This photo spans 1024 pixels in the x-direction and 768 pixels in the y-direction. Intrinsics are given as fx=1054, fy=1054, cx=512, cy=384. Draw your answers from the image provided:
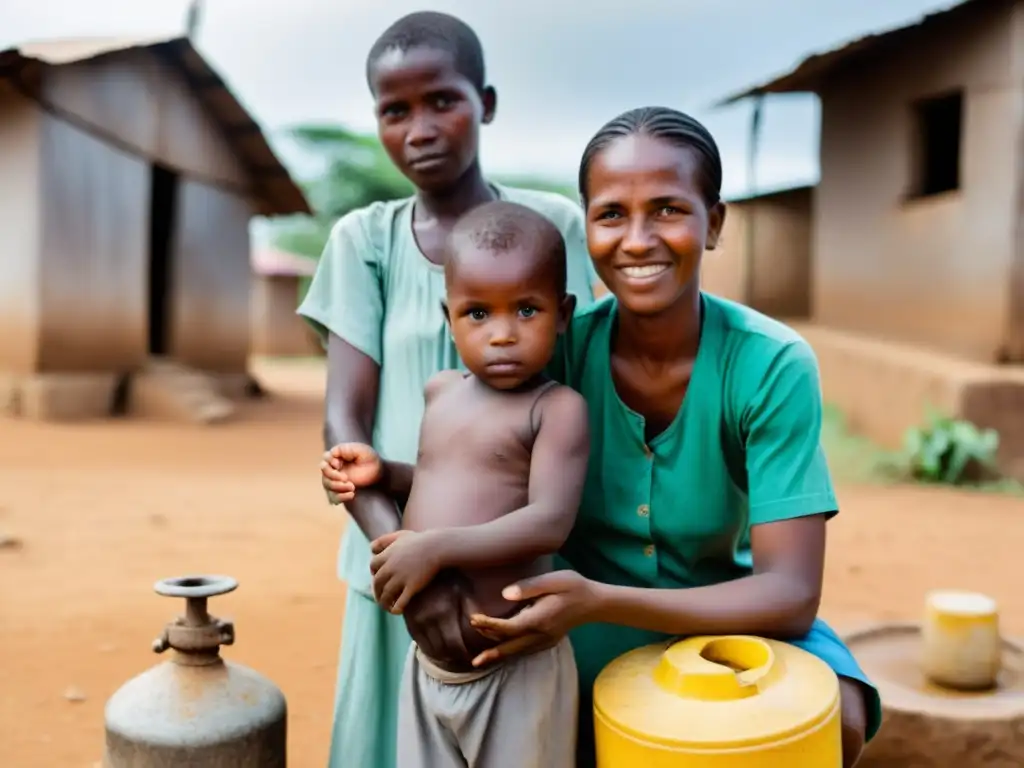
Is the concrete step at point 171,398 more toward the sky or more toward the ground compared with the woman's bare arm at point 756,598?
more toward the ground

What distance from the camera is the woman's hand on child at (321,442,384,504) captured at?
1.81 m

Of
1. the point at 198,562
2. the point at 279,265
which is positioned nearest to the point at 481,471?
the point at 198,562

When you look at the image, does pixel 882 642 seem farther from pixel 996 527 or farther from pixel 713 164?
pixel 996 527

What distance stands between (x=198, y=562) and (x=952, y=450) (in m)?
5.28

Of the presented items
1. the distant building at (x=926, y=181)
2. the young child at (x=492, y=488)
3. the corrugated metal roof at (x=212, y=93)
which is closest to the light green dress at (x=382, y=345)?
the young child at (x=492, y=488)

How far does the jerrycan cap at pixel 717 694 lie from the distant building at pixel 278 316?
79.3 ft

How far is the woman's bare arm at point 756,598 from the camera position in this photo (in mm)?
1625

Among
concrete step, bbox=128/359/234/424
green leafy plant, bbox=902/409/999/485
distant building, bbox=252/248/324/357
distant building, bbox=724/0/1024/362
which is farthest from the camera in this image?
distant building, bbox=252/248/324/357

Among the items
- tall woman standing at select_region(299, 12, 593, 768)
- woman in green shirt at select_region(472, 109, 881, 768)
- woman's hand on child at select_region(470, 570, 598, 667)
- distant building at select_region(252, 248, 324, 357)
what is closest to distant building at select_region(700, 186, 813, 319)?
tall woman standing at select_region(299, 12, 593, 768)

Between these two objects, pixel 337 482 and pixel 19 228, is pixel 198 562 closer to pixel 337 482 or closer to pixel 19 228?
pixel 337 482

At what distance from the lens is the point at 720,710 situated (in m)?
1.43

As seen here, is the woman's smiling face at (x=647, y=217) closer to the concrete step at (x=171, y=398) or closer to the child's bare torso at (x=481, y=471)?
the child's bare torso at (x=481, y=471)

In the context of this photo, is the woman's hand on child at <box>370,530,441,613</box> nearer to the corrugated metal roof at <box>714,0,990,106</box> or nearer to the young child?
the young child

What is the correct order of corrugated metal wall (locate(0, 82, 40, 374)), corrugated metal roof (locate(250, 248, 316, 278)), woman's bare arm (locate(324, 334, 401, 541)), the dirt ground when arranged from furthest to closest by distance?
corrugated metal roof (locate(250, 248, 316, 278)), corrugated metal wall (locate(0, 82, 40, 374)), the dirt ground, woman's bare arm (locate(324, 334, 401, 541))
